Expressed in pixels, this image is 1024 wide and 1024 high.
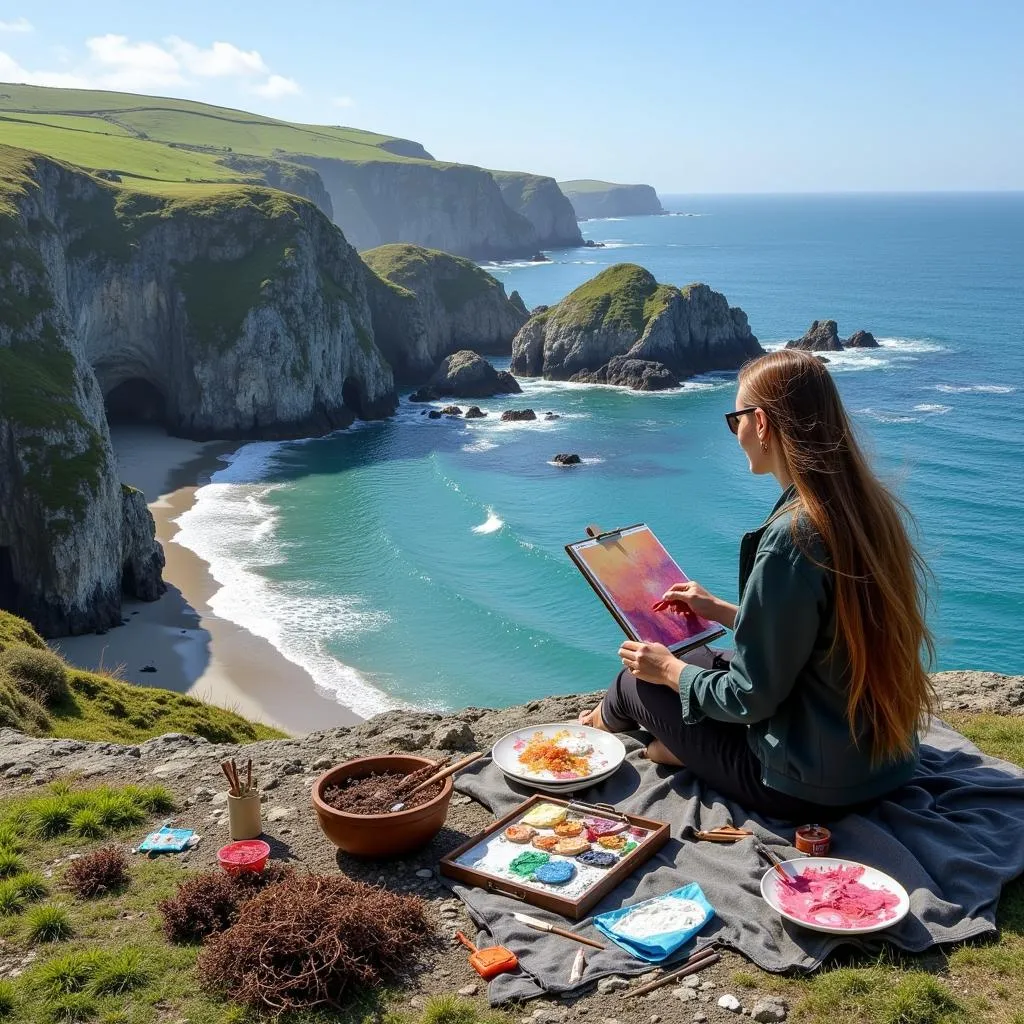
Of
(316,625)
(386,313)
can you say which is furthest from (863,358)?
(316,625)

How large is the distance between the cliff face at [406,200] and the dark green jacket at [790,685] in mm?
179815

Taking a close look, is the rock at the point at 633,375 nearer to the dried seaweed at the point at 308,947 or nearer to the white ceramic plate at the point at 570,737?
the white ceramic plate at the point at 570,737

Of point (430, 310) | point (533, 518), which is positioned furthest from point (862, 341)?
point (533, 518)

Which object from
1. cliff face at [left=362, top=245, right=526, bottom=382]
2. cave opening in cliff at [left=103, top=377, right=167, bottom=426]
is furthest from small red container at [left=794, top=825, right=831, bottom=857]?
cliff face at [left=362, top=245, right=526, bottom=382]

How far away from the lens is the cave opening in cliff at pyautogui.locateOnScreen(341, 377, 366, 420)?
75.5 meters

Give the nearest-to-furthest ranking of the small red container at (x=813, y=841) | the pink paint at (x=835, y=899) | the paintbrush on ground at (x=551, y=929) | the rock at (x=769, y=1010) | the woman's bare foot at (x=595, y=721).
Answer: the rock at (x=769, y=1010) → the pink paint at (x=835, y=899) → the paintbrush on ground at (x=551, y=929) → the small red container at (x=813, y=841) → the woman's bare foot at (x=595, y=721)

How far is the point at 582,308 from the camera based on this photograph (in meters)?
86.6

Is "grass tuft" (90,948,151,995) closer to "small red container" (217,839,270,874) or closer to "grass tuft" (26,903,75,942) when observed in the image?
"grass tuft" (26,903,75,942)

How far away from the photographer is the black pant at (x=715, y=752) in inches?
278

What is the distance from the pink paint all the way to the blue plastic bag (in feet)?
1.63

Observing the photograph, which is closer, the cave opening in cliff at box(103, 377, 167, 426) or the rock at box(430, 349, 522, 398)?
the cave opening in cliff at box(103, 377, 167, 426)

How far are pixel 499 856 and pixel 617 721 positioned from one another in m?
1.78

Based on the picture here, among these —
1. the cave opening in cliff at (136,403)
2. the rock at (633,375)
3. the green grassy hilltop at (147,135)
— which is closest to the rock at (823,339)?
the rock at (633,375)

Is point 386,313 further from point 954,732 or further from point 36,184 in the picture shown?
point 954,732
